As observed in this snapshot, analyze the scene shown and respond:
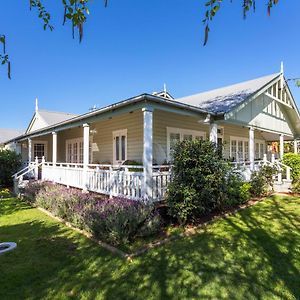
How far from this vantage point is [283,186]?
42.7 feet

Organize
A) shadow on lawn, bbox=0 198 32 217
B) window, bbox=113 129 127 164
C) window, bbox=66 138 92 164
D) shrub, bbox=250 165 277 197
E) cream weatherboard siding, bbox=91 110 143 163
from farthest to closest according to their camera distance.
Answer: window, bbox=66 138 92 164 → window, bbox=113 129 127 164 → cream weatherboard siding, bbox=91 110 143 163 → shrub, bbox=250 165 277 197 → shadow on lawn, bbox=0 198 32 217

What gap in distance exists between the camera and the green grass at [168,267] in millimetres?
4020

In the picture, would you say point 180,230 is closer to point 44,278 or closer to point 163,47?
point 44,278

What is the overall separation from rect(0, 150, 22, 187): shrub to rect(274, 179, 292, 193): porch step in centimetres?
1673

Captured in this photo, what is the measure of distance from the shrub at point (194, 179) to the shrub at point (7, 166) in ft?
48.0

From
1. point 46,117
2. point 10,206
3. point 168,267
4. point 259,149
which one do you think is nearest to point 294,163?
point 259,149

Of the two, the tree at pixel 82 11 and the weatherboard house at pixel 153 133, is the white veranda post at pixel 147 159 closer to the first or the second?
the weatherboard house at pixel 153 133

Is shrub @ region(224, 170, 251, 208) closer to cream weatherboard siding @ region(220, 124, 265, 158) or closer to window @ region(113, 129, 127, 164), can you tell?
window @ region(113, 129, 127, 164)

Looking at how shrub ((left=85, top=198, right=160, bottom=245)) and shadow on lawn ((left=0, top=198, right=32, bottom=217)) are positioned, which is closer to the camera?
shrub ((left=85, top=198, right=160, bottom=245))

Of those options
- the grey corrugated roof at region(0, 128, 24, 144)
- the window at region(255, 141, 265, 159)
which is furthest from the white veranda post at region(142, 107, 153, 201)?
the grey corrugated roof at region(0, 128, 24, 144)

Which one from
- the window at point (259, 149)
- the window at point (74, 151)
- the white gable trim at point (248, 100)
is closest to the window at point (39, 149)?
the window at point (74, 151)

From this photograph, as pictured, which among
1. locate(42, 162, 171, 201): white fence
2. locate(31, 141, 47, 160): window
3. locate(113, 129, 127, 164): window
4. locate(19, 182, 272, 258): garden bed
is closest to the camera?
locate(19, 182, 272, 258): garden bed

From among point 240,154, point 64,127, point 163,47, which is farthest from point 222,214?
point 163,47

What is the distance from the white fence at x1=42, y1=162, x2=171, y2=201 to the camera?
7855 millimetres
